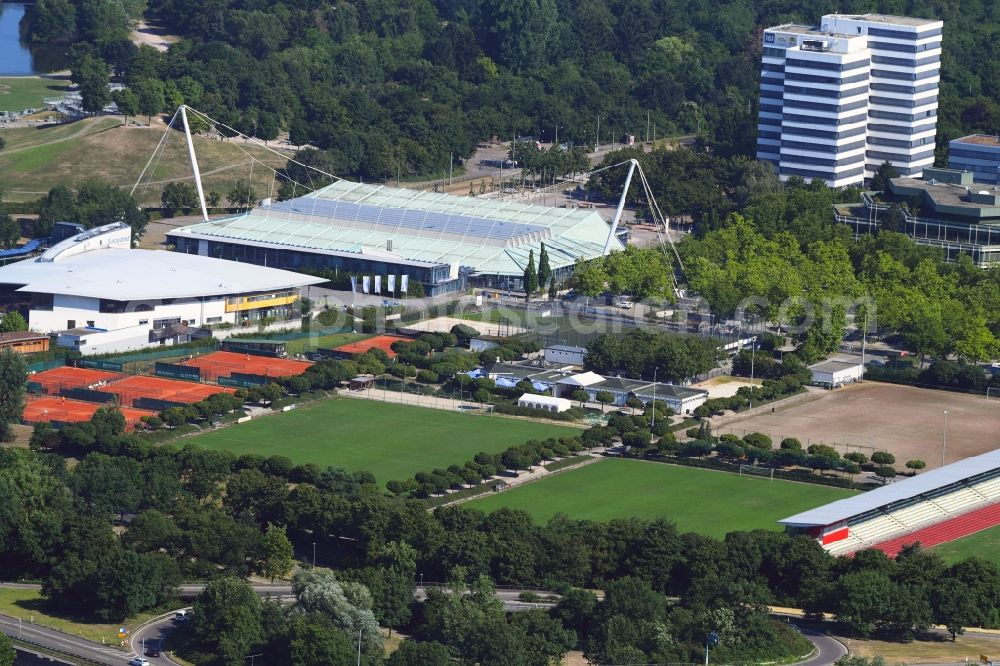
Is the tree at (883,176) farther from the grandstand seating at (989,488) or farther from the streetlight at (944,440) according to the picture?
the grandstand seating at (989,488)

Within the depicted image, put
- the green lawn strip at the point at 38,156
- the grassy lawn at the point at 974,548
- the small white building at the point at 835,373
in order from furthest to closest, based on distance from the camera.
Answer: the green lawn strip at the point at 38,156 < the small white building at the point at 835,373 < the grassy lawn at the point at 974,548

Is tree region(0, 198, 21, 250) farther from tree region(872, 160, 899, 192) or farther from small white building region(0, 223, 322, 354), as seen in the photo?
tree region(872, 160, 899, 192)

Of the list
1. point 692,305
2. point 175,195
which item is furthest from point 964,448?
point 175,195

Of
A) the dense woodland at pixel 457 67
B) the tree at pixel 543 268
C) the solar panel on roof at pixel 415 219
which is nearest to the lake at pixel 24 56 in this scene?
the dense woodland at pixel 457 67

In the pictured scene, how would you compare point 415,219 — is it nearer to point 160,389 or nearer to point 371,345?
point 371,345

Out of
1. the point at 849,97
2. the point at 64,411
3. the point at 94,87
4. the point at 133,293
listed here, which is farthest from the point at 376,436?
the point at 94,87

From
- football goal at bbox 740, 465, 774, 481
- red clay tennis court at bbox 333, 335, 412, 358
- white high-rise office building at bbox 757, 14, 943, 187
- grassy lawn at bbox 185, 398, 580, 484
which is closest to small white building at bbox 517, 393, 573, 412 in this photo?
grassy lawn at bbox 185, 398, 580, 484
